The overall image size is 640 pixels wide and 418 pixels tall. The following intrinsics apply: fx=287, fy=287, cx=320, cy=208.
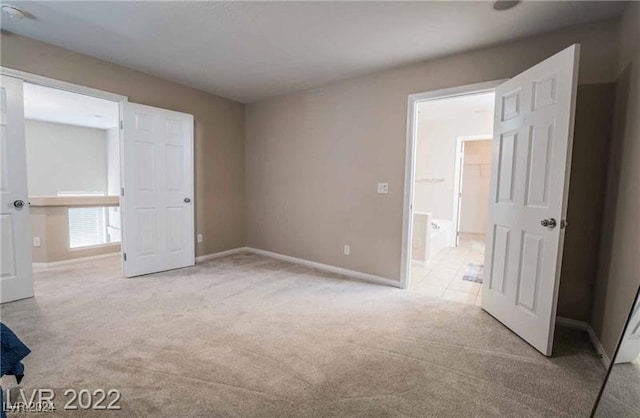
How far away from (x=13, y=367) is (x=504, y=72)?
13.1 feet

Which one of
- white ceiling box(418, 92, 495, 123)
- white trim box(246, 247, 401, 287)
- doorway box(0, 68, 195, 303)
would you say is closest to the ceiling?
doorway box(0, 68, 195, 303)

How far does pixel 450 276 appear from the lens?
3.84 meters

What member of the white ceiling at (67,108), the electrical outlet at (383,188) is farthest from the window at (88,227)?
the electrical outlet at (383,188)

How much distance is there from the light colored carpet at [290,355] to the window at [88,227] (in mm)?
1510

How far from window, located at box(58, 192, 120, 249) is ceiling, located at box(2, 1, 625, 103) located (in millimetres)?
2682

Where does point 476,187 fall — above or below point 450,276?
above

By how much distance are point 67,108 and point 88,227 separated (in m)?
2.23

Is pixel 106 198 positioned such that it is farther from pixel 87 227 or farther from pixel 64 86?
pixel 64 86

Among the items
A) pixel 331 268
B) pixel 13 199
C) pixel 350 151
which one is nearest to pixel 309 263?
pixel 331 268

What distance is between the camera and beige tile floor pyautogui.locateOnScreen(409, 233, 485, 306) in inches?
125

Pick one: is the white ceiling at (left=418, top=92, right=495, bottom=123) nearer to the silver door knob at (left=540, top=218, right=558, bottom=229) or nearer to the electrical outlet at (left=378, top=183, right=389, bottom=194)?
the electrical outlet at (left=378, top=183, right=389, bottom=194)

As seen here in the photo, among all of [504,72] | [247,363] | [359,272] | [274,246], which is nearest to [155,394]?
[247,363]

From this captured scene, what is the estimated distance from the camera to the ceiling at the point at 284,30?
2172 mm

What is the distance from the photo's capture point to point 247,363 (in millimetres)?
Result: 1873
